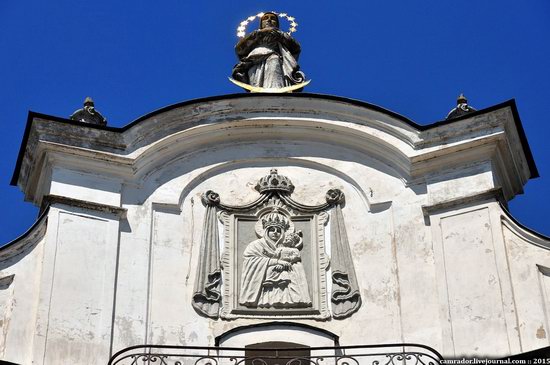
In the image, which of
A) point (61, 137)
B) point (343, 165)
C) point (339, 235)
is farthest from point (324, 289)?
point (61, 137)

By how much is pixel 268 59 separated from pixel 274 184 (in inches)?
94.3

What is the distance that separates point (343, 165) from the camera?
54.8 ft

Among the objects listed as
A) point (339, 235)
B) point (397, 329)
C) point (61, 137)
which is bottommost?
point (397, 329)

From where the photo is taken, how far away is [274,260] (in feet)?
52.1

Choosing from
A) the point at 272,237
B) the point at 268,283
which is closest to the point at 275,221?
the point at 272,237

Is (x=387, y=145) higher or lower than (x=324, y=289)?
higher

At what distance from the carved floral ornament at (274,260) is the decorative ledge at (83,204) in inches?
38.4

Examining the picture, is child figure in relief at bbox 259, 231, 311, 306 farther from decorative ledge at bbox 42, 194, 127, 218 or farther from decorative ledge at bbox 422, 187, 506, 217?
decorative ledge at bbox 42, 194, 127, 218

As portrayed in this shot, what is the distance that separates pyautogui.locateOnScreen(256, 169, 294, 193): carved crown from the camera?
53.9 feet

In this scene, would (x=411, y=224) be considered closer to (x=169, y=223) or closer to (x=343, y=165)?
(x=343, y=165)

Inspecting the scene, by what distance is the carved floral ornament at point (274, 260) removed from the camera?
50.9 ft

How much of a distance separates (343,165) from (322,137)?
1.45ft

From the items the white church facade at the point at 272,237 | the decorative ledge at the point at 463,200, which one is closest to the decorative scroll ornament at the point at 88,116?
the white church facade at the point at 272,237

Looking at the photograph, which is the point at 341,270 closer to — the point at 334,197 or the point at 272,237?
the point at 272,237
